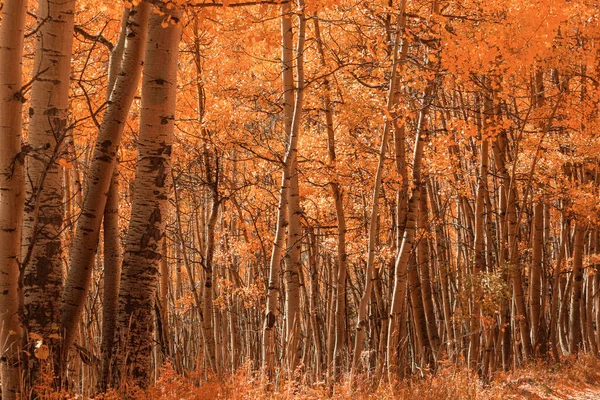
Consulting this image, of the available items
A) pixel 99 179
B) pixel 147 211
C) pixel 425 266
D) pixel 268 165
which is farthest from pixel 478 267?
pixel 99 179

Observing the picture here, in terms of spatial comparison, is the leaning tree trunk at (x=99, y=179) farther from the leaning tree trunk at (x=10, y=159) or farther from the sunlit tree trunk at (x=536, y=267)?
the sunlit tree trunk at (x=536, y=267)

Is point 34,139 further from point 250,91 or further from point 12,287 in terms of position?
point 250,91

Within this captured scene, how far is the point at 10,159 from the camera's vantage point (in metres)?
3.41

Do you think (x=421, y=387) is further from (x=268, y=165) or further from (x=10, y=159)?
(x=268, y=165)

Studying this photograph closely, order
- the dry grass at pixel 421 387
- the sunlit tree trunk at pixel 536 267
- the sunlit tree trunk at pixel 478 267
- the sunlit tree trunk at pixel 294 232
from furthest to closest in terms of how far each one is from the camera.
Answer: the sunlit tree trunk at pixel 536 267
the sunlit tree trunk at pixel 478 267
the sunlit tree trunk at pixel 294 232
the dry grass at pixel 421 387

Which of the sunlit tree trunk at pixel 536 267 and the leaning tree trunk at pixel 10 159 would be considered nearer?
the leaning tree trunk at pixel 10 159

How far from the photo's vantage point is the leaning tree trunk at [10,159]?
3.39 metres

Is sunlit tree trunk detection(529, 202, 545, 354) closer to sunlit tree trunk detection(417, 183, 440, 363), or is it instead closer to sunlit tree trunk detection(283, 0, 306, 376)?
sunlit tree trunk detection(417, 183, 440, 363)

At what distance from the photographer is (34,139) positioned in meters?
4.25

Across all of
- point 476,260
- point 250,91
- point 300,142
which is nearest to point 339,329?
point 476,260

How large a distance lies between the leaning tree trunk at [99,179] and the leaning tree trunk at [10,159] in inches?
38.7

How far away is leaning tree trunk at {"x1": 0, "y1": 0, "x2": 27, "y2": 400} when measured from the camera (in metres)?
3.39

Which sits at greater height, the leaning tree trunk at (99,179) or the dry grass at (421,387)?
the leaning tree trunk at (99,179)

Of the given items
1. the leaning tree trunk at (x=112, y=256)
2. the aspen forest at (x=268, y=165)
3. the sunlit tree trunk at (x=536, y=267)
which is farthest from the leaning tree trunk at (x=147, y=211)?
the sunlit tree trunk at (x=536, y=267)
